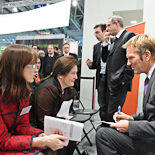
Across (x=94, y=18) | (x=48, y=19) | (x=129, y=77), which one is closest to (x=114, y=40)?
(x=129, y=77)

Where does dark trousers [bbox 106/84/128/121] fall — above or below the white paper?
below

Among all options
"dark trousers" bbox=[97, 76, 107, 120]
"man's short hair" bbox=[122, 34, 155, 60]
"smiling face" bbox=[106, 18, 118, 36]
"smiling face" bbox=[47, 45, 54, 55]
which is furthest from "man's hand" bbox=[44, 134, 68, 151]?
"smiling face" bbox=[47, 45, 54, 55]

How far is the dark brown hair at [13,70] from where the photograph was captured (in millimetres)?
1178

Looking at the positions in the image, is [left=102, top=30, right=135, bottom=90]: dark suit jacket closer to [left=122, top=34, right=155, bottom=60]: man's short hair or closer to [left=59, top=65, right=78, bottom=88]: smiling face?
[left=59, top=65, right=78, bottom=88]: smiling face

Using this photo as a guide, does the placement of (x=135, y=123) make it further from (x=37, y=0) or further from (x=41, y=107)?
(x=37, y=0)

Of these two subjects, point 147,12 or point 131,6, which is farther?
point 131,6

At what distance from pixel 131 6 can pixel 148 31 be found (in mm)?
2056

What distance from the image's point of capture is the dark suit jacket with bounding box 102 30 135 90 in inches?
93.9

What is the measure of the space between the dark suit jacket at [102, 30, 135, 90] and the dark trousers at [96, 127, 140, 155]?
108 centimetres

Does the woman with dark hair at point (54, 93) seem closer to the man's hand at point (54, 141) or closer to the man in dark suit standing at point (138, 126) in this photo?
the man's hand at point (54, 141)

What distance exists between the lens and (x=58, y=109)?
1854mm

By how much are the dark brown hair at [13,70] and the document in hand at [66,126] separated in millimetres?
287

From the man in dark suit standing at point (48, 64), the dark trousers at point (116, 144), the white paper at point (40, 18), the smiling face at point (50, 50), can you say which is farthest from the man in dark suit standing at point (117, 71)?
the smiling face at point (50, 50)

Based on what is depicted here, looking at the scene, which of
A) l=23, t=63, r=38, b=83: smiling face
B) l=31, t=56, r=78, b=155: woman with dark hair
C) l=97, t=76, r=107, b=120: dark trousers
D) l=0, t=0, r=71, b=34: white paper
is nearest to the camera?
l=0, t=0, r=71, b=34: white paper
